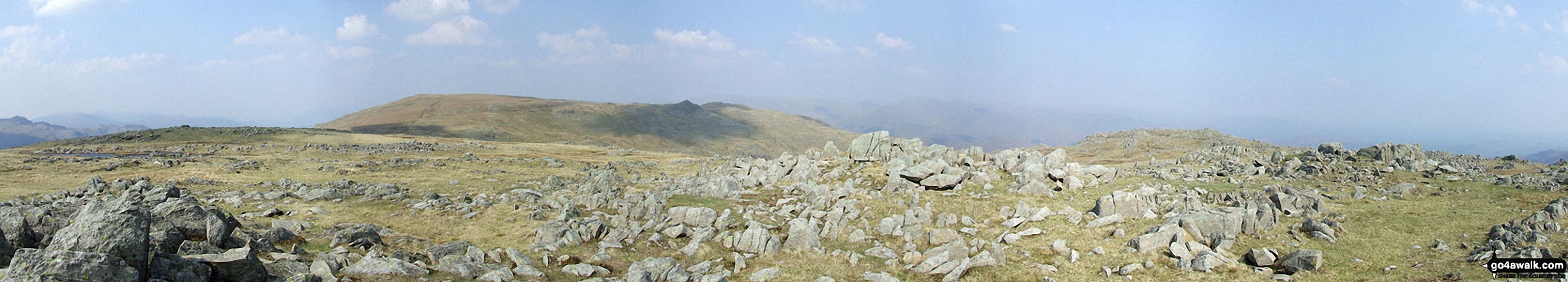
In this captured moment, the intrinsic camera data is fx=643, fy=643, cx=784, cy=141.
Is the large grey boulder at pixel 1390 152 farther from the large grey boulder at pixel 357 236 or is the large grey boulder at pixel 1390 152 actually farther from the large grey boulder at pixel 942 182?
the large grey boulder at pixel 357 236

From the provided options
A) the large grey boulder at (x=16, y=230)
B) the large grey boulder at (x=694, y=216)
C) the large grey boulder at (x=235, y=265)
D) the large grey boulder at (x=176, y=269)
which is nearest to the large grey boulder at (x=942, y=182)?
the large grey boulder at (x=694, y=216)

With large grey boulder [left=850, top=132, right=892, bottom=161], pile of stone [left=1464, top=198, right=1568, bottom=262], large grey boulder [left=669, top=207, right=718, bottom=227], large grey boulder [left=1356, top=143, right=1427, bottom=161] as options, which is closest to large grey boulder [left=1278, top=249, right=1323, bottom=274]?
pile of stone [left=1464, top=198, right=1568, bottom=262]

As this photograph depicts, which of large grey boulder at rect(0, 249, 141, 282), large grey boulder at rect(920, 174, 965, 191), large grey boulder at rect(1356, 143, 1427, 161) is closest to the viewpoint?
large grey boulder at rect(0, 249, 141, 282)

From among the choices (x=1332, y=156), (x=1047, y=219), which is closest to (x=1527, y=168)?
(x=1332, y=156)

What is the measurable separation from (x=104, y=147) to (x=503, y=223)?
9577 cm

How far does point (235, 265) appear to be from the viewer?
14.4 m

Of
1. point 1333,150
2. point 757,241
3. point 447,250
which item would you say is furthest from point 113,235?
point 1333,150

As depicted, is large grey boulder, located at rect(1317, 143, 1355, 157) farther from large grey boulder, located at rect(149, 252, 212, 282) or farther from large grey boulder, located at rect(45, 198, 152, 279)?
large grey boulder, located at rect(45, 198, 152, 279)

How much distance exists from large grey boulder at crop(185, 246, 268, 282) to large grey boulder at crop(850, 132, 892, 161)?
3021cm

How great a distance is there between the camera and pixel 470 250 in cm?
2183

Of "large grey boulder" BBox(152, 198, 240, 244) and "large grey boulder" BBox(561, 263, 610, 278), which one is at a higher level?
"large grey boulder" BBox(152, 198, 240, 244)

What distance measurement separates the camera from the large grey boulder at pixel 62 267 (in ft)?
35.3

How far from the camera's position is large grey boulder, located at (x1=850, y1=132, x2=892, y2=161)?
1586 inches

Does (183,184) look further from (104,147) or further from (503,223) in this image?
(104,147)
